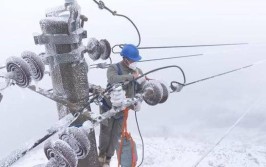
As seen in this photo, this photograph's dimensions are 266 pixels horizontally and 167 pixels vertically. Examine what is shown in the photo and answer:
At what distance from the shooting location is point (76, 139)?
3.60 m

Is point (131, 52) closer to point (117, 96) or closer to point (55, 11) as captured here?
point (55, 11)

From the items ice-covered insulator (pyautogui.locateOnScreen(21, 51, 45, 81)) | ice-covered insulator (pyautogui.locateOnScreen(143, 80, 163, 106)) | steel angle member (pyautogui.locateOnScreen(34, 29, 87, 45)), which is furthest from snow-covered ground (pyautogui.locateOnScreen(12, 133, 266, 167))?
ice-covered insulator (pyautogui.locateOnScreen(21, 51, 45, 81))

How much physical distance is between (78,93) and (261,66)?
47.4m

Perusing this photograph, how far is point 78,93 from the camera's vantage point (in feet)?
15.3

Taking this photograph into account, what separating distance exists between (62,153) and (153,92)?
5.85 feet

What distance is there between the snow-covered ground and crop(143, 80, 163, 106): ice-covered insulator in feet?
55.1

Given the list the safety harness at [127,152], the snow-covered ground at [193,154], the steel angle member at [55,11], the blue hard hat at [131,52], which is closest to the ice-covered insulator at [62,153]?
the steel angle member at [55,11]

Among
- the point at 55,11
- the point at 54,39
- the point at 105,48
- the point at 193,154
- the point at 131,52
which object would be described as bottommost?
the point at 193,154

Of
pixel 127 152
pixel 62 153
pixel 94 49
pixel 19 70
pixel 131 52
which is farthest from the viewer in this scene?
pixel 131 52

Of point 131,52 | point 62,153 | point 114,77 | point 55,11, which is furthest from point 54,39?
point 131,52

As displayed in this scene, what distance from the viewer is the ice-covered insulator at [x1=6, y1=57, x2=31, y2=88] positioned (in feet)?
12.6

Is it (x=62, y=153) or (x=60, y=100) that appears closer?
(x=62, y=153)

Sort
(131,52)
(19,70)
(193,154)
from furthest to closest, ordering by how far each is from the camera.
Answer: (193,154), (131,52), (19,70)

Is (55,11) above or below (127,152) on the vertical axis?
above
